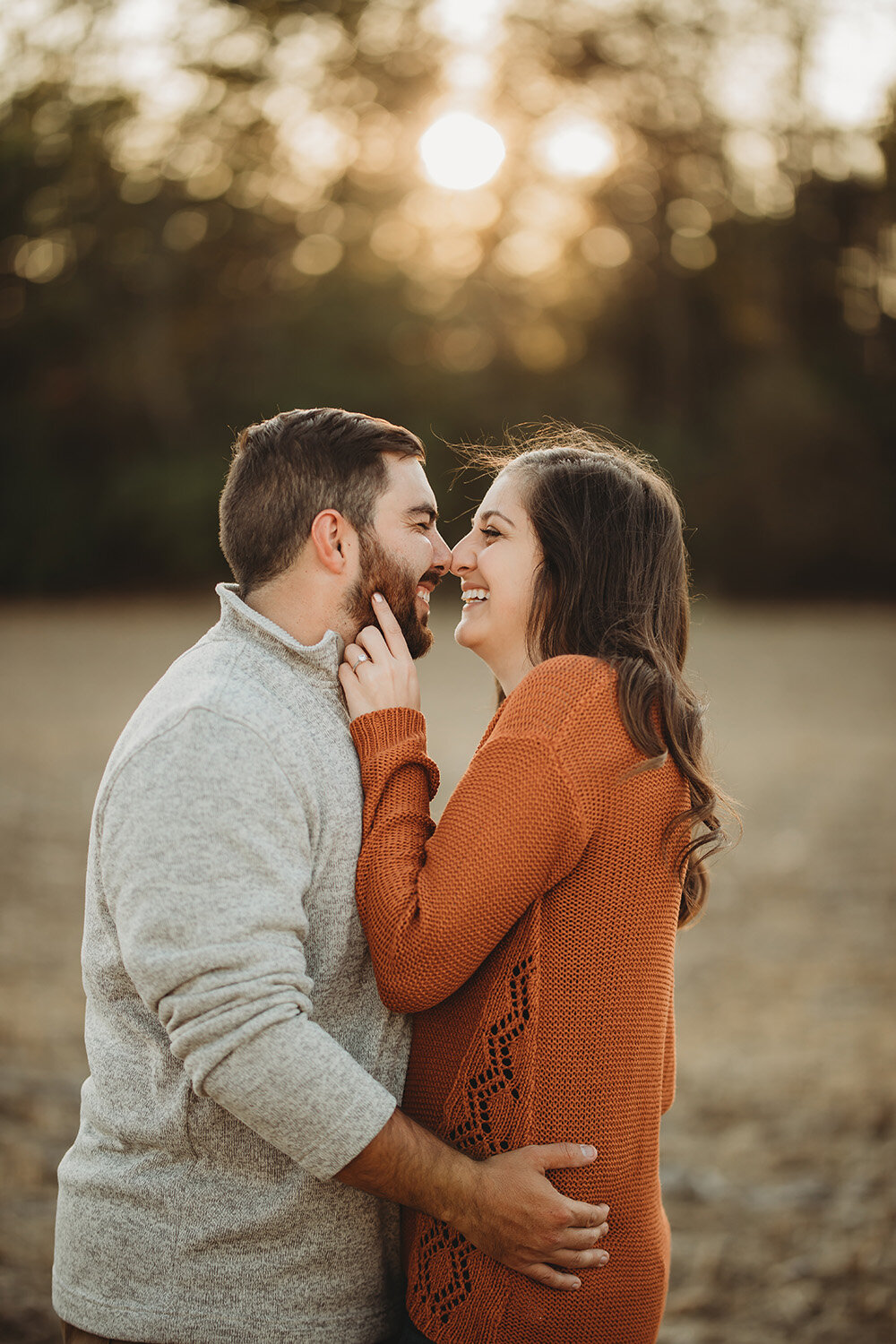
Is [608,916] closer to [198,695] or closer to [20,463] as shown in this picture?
[198,695]

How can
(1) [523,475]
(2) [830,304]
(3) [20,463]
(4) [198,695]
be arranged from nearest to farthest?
1. (4) [198,695]
2. (1) [523,475]
3. (3) [20,463]
4. (2) [830,304]

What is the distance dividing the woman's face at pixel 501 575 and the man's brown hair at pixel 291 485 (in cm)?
33

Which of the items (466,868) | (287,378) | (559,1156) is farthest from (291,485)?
(287,378)

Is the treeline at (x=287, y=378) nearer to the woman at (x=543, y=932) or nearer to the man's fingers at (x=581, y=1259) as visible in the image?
the woman at (x=543, y=932)

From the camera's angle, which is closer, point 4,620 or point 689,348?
point 4,620

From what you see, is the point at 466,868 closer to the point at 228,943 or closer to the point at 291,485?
the point at 228,943

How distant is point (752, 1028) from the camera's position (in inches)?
231

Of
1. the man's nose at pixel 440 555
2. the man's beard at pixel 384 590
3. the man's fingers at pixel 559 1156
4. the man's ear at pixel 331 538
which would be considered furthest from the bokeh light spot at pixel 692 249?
the man's fingers at pixel 559 1156

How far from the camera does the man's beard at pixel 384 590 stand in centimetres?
205

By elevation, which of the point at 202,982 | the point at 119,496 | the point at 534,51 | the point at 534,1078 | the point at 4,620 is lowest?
the point at 4,620

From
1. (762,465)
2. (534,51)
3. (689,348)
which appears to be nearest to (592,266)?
(689,348)

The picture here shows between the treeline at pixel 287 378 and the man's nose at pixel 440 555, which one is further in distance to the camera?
the treeline at pixel 287 378

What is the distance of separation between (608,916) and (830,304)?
30.3 metres

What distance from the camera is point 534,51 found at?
94.3 ft
